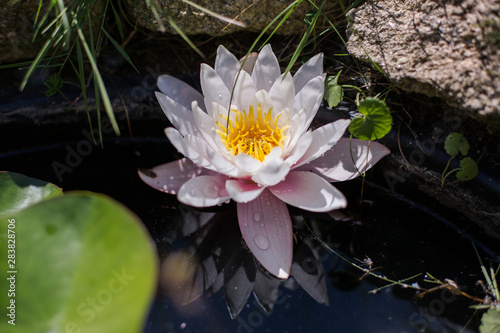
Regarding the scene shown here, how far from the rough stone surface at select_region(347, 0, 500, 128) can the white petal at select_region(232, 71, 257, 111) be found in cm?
30

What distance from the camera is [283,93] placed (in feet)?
4.03

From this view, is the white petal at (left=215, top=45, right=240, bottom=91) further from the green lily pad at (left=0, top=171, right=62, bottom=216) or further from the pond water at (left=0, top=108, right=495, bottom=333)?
the green lily pad at (left=0, top=171, right=62, bottom=216)

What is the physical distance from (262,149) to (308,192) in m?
0.19

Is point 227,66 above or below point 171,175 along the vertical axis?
above

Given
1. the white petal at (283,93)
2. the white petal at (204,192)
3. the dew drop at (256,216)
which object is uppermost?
the white petal at (283,93)

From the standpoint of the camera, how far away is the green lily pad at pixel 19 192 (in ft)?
3.81

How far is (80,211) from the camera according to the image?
86 centimetres

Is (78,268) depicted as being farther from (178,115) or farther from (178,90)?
(178,90)

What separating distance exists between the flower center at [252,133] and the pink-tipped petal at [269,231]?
131mm

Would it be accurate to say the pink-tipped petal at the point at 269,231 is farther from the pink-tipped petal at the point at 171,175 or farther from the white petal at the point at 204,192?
the pink-tipped petal at the point at 171,175

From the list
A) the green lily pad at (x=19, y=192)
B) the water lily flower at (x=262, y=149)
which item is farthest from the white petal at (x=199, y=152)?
the green lily pad at (x=19, y=192)

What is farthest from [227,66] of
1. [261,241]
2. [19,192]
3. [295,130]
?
[19,192]

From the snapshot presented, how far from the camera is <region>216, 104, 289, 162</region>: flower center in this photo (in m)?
1.25

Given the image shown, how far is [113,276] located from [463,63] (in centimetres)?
91
